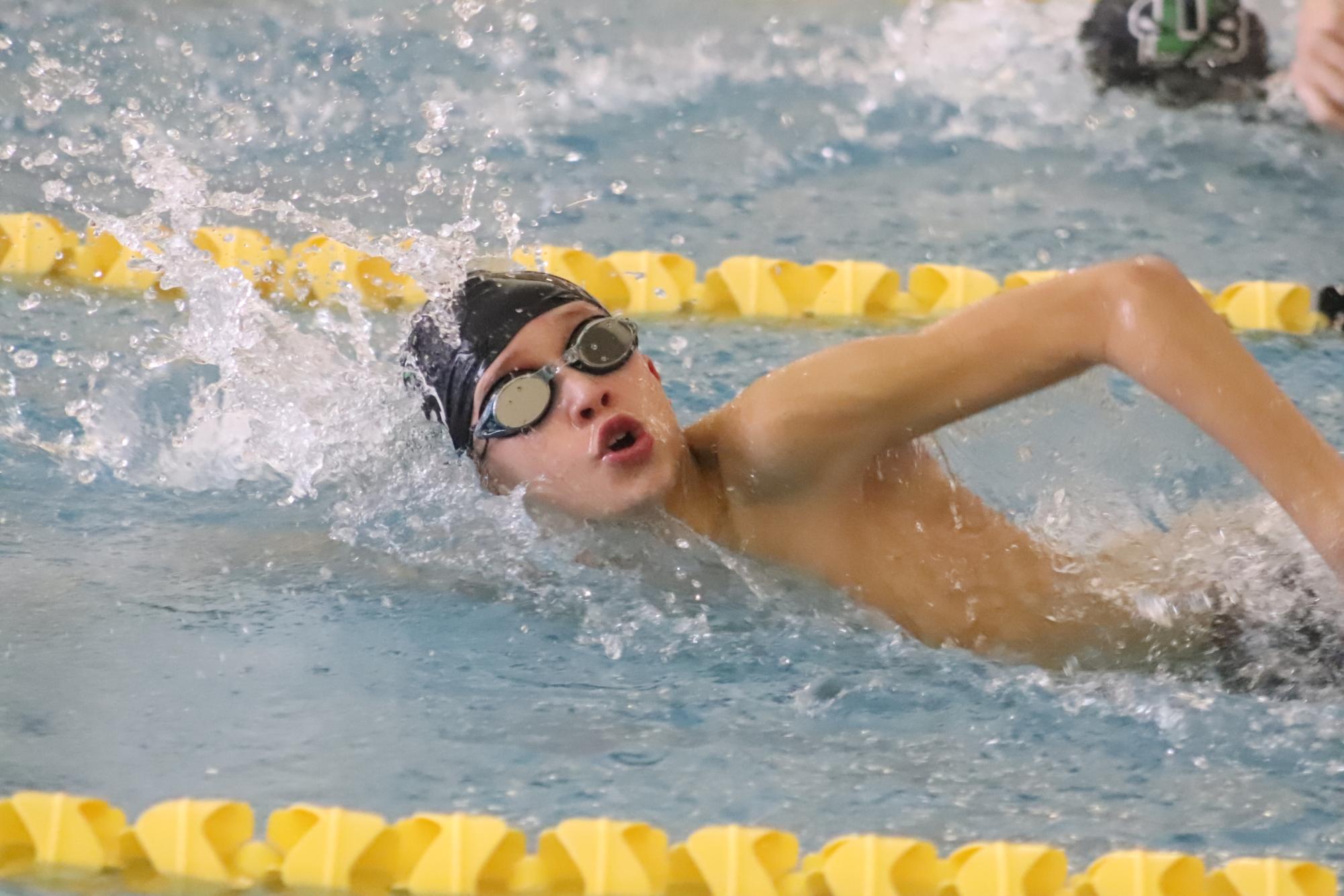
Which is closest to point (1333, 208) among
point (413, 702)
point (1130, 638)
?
point (1130, 638)

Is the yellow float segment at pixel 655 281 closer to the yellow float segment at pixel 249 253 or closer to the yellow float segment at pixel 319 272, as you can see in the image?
the yellow float segment at pixel 319 272

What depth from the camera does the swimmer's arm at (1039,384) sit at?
176 cm

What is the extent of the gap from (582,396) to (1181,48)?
3.12m

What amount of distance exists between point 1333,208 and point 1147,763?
2.87 meters

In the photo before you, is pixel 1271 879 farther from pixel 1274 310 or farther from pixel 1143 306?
pixel 1274 310

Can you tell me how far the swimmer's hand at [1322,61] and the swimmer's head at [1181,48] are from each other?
28cm

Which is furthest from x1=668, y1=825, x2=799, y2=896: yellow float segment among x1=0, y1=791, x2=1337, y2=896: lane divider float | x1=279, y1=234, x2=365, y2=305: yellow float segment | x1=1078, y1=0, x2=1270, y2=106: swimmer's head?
x1=1078, y1=0, x2=1270, y2=106: swimmer's head

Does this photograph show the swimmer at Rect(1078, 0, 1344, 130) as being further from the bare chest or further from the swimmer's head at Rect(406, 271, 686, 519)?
the swimmer's head at Rect(406, 271, 686, 519)

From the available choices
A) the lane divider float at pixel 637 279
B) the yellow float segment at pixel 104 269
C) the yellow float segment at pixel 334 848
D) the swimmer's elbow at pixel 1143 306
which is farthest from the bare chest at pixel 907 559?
the yellow float segment at pixel 104 269

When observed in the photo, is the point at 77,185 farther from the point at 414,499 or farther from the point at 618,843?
the point at 618,843

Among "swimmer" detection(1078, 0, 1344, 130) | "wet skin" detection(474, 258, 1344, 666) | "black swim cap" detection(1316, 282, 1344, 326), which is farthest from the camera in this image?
"swimmer" detection(1078, 0, 1344, 130)

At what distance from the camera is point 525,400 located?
2.13 meters

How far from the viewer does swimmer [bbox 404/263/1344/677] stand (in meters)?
1.89

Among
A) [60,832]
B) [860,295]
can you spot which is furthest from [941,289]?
[60,832]
